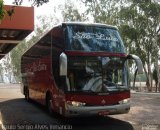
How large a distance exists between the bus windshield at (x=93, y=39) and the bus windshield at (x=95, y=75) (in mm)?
381

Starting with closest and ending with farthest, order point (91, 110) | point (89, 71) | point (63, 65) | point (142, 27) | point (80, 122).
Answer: point (63, 65), point (91, 110), point (89, 71), point (80, 122), point (142, 27)

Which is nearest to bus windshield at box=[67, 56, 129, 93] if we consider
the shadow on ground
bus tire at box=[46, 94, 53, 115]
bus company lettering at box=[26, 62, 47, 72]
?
the shadow on ground

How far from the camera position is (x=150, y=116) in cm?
1573

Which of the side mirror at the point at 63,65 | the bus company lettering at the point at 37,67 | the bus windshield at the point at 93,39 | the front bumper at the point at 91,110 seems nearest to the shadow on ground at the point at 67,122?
the front bumper at the point at 91,110

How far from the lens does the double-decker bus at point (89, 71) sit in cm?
1279

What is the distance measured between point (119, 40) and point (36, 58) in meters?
6.37

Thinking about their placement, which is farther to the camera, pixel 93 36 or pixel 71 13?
pixel 71 13

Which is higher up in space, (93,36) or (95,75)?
(93,36)

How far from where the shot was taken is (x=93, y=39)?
44.4 ft

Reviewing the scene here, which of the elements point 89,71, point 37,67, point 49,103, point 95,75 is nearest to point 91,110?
point 95,75

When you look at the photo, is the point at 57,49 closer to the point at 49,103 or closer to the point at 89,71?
the point at 89,71

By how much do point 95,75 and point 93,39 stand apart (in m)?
1.34

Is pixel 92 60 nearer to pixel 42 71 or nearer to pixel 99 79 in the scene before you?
pixel 99 79

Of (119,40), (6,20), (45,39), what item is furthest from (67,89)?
(6,20)
